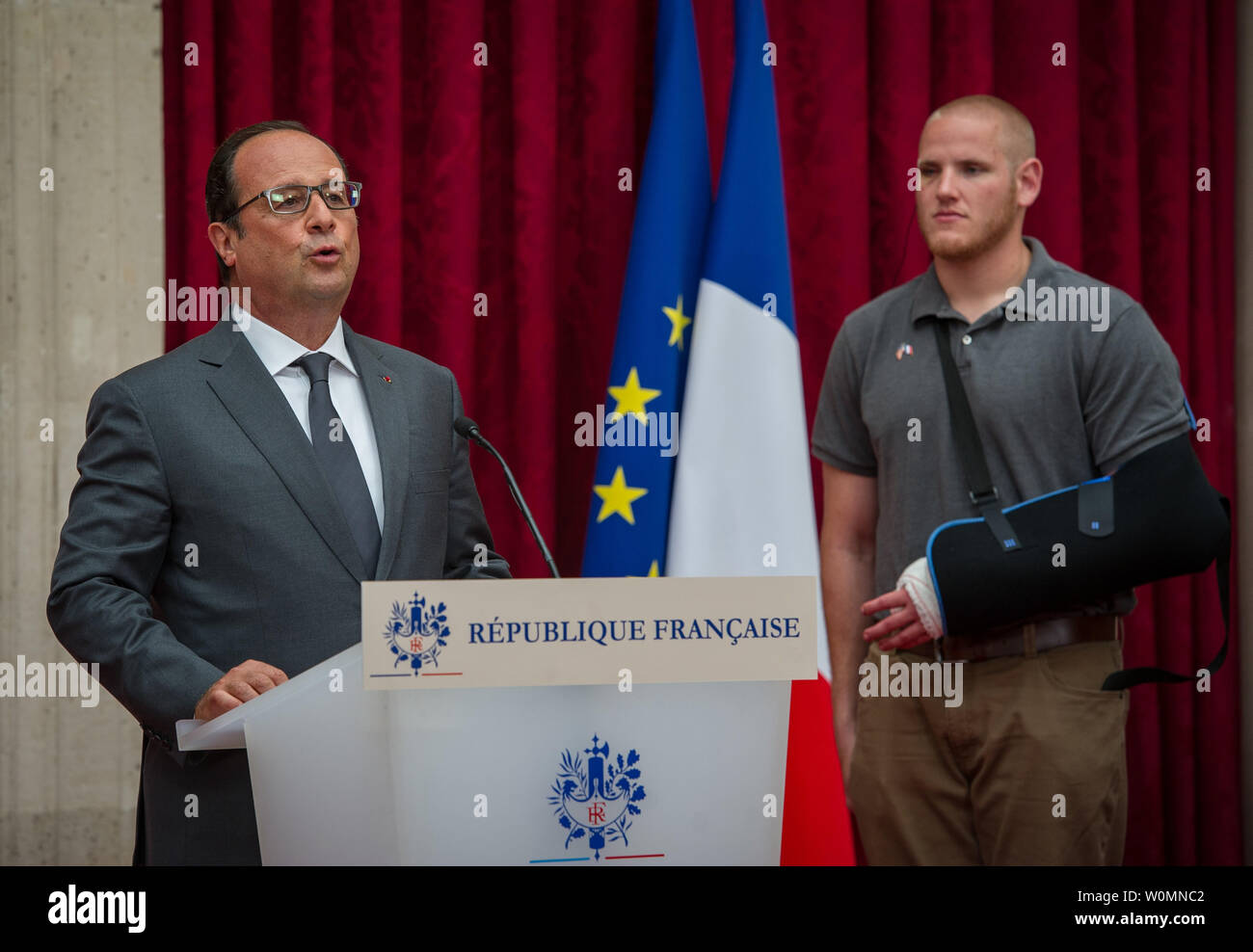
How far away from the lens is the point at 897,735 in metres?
2.18

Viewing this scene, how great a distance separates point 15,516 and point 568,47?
186 centimetres

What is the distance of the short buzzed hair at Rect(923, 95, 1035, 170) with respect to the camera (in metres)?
2.25

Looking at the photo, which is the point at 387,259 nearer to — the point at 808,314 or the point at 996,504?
the point at 808,314

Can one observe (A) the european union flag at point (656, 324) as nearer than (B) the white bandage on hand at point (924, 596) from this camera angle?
No

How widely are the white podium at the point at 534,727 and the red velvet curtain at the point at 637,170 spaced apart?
1821 mm

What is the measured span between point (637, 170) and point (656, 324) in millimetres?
566

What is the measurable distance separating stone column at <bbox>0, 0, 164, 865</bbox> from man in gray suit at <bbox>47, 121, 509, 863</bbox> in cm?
123

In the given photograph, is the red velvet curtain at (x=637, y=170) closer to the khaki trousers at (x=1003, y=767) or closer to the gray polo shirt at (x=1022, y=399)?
the gray polo shirt at (x=1022, y=399)

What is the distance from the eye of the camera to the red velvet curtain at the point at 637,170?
9.70 ft

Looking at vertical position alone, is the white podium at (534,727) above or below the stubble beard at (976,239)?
below

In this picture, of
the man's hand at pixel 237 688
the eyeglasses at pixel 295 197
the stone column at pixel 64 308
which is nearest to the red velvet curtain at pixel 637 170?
the stone column at pixel 64 308

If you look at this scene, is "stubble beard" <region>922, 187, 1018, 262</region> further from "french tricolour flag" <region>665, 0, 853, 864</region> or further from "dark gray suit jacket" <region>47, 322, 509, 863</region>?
"dark gray suit jacket" <region>47, 322, 509, 863</region>

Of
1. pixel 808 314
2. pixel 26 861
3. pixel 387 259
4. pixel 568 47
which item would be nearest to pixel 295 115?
pixel 387 259

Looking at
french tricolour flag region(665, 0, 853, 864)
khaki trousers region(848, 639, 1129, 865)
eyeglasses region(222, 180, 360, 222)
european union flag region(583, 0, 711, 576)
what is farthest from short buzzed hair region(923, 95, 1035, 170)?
eyeglasses region(222, 180, 360, 222)
